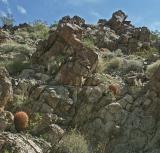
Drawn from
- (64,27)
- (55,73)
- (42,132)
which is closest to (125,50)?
(64,27)

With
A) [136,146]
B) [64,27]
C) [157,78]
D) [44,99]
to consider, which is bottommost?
[136,146]

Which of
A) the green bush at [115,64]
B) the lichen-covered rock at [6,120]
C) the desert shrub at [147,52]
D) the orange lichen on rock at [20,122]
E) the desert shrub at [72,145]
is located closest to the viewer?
the desert shrub at [72,145]

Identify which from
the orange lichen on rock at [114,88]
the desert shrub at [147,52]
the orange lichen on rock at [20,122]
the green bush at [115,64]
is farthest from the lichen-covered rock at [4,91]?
the desert shrub at [147,52]

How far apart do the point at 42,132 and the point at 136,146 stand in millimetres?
3176

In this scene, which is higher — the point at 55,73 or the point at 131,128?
the point at 55,73

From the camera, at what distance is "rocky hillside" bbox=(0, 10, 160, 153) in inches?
562

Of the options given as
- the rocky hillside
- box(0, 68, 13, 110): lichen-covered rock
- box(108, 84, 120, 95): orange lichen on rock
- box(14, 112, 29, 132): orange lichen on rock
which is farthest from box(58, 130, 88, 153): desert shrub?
box(108, 84, 120, 95): orange lichen on rock

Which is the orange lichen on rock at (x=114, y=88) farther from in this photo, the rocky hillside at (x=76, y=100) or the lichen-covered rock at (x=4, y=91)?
the lichen-covered rock at (x=4, y=91)

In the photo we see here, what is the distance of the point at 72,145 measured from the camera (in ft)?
45.3

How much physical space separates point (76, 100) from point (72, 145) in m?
3.08

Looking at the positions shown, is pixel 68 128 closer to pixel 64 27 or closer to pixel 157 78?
pixel 157 78

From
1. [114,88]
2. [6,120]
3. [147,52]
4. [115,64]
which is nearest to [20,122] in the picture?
[6,120]

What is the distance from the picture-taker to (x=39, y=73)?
1869cm

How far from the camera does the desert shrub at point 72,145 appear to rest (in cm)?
1373
